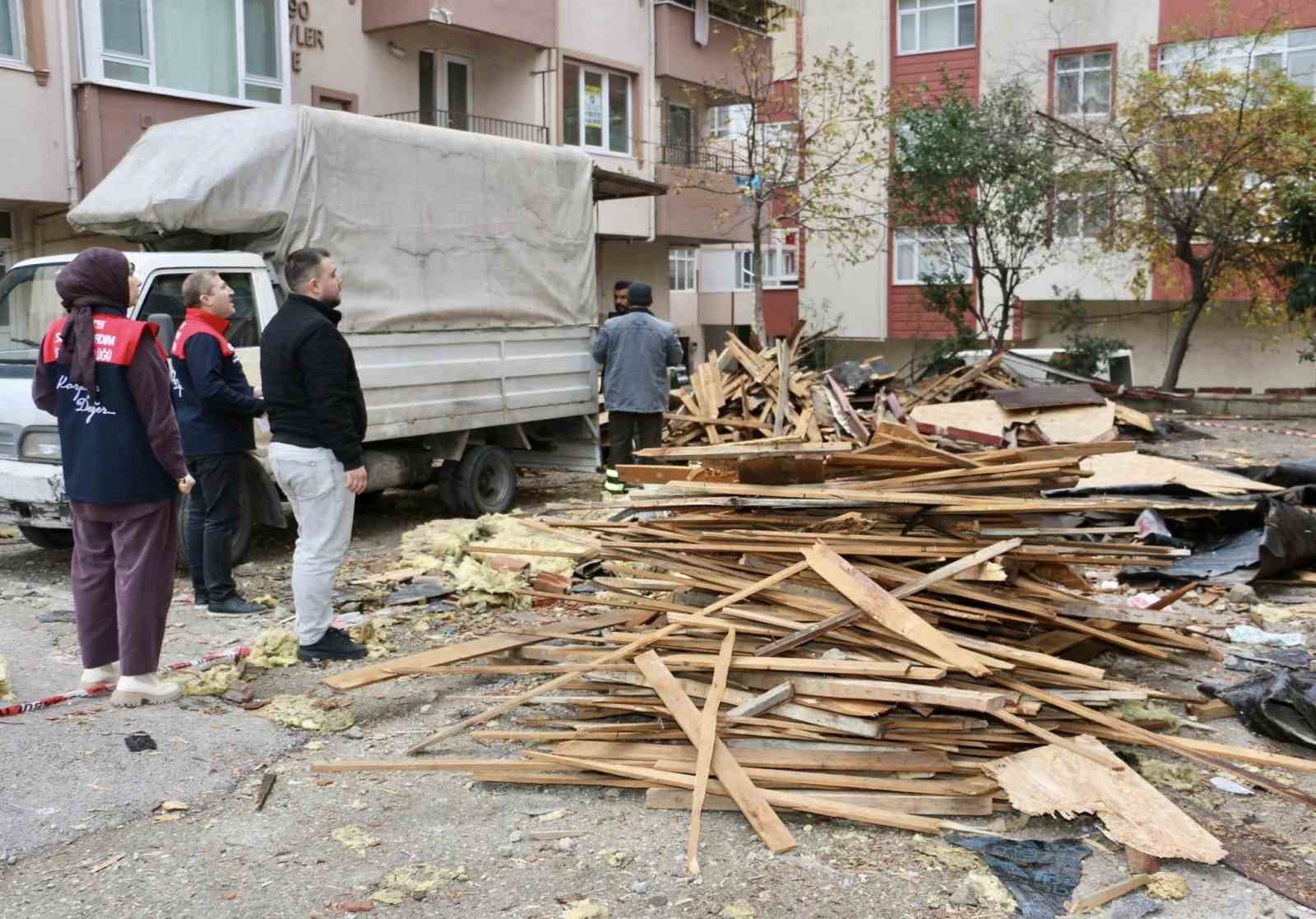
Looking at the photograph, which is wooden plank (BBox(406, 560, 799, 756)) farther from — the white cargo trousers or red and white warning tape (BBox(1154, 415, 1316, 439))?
red and white warning tape (BBox(1154, 415, 1316, 439))

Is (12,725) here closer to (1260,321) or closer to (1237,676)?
(1237,676)

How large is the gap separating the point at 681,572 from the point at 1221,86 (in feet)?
64.6

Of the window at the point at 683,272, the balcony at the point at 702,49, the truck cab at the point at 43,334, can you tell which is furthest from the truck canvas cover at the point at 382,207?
the window at the point at 683,272

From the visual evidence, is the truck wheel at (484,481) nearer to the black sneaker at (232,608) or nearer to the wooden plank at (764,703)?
the black sneaker at (232,608)

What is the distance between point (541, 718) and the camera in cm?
510

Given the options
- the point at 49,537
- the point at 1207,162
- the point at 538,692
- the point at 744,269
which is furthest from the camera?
the point at 744,269

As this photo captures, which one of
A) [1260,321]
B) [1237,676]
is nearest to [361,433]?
[1237,676]

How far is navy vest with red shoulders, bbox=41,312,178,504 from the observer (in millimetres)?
5387

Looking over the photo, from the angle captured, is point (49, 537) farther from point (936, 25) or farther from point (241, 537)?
point (936, 25)

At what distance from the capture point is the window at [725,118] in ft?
93.5

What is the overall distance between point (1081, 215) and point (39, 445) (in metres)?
19.8

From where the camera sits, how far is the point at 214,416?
7492 millimetres

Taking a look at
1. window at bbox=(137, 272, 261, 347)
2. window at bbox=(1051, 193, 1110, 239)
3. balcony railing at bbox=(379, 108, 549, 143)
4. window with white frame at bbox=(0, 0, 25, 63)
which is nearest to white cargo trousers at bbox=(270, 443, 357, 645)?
window at bbox=(137, 272, 261, 347)

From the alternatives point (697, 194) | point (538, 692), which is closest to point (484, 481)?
point (538, 692)
